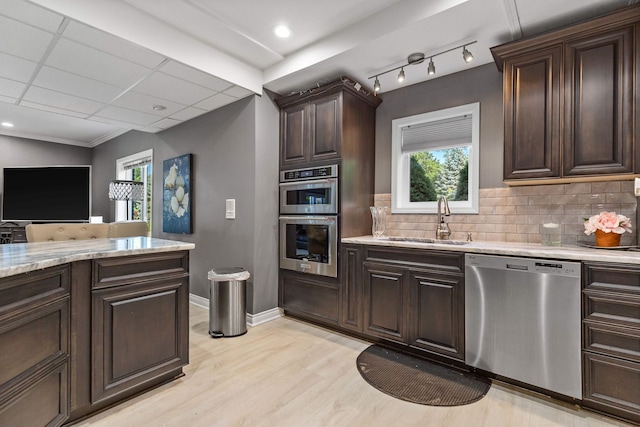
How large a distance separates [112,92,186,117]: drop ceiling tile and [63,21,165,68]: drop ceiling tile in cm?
83

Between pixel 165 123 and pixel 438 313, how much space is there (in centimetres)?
422

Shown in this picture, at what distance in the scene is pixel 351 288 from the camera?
2865 mm

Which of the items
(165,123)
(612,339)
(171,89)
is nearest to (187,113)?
(165,123)

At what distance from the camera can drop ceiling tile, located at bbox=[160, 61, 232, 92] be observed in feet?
8.88

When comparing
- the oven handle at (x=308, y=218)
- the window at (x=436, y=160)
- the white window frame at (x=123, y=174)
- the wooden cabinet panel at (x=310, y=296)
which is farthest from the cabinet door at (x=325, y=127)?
the white window frame at (x=123, y=174)

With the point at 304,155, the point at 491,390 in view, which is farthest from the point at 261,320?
the point at 491,390

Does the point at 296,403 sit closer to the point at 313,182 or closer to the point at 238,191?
the point at 313,182

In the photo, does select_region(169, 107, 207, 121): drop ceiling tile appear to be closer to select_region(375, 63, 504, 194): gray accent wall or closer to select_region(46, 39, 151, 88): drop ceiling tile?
select_region(46, 39, 151, 88): drop ceiling tile

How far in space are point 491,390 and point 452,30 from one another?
257 centimetres

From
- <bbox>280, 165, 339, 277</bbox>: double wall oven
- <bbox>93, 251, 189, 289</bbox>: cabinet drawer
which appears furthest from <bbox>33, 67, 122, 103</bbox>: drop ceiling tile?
<bbox>93, 251, 189, 289</bbox>: cabinet drawer

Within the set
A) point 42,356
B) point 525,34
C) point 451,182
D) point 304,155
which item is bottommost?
point 42,356

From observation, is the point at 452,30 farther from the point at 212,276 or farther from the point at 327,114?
the point at 212,276

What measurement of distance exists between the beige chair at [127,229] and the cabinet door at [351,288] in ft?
8.67

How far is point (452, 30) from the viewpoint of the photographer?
7.44 feet
